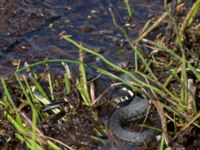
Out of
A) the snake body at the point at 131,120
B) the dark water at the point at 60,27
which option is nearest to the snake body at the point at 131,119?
the snake body at the point at 131,120

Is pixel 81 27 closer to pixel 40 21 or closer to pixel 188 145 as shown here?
pixel 40 21

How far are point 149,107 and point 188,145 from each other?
40cm

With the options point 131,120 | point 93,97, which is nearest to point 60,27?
point 93,97

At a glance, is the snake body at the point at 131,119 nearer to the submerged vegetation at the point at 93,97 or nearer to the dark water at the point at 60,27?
the submerged vegetation at the point at 93,97

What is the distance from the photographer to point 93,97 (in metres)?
4.45

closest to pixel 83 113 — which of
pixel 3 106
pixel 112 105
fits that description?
pixel 112 105

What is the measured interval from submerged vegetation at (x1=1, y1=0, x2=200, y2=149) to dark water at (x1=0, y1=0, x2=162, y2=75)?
0.28 metres

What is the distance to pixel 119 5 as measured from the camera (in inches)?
226

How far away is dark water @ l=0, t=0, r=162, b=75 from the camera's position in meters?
5.20

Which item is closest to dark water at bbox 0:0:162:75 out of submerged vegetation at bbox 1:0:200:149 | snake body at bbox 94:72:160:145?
submerged vegetation at bbox 1:0:200:149

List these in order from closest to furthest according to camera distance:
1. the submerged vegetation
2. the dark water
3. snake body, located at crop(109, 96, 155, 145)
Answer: the submerged vegetation
snake body, located at crop(109, 96, 155, 145)
the dark water

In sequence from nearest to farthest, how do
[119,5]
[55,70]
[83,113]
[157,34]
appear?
[83,113]
[55,70]
[157,34]
[119,5]

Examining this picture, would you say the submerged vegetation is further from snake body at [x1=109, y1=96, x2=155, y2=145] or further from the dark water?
the dark water

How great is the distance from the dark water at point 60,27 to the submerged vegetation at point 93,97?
28 cm
